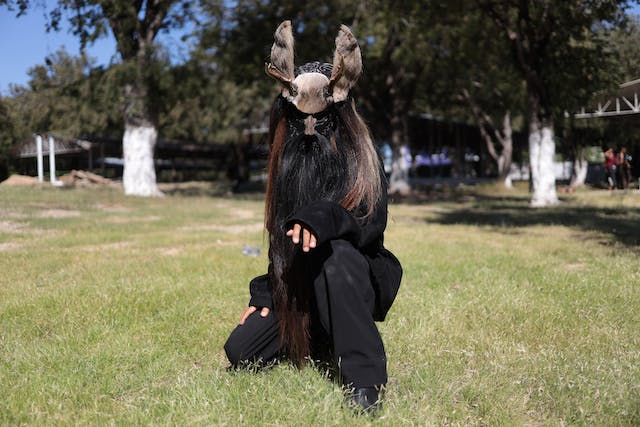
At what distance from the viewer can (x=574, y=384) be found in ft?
9.44

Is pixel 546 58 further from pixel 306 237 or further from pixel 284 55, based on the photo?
pixel 306 237

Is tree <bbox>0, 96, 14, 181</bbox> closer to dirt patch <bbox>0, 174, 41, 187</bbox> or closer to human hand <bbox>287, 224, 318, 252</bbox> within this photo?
dirt patch <bbox>0, 174, 41, 187</bbox>

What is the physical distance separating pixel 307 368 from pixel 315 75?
1.55 meters

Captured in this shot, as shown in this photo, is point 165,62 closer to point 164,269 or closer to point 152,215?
point 152,215

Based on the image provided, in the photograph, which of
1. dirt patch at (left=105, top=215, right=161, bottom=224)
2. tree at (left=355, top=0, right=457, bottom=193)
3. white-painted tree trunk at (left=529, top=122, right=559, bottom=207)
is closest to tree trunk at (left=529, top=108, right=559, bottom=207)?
white-painted tree trunk at (left=529, top=122, right=559, bottom=207)

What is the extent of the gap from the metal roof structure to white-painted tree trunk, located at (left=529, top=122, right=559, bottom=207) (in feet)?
5.85

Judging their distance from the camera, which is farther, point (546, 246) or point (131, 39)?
point (131, 39)

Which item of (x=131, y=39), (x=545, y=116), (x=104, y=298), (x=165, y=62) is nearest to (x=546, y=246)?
(x=104, y=298)

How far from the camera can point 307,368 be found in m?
3.04

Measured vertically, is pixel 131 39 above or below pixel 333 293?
above

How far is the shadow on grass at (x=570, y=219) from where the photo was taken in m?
9.58

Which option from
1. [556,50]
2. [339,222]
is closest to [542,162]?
[556,50]

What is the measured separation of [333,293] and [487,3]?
14744 mm

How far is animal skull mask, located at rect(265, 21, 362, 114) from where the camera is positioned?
106 inches
